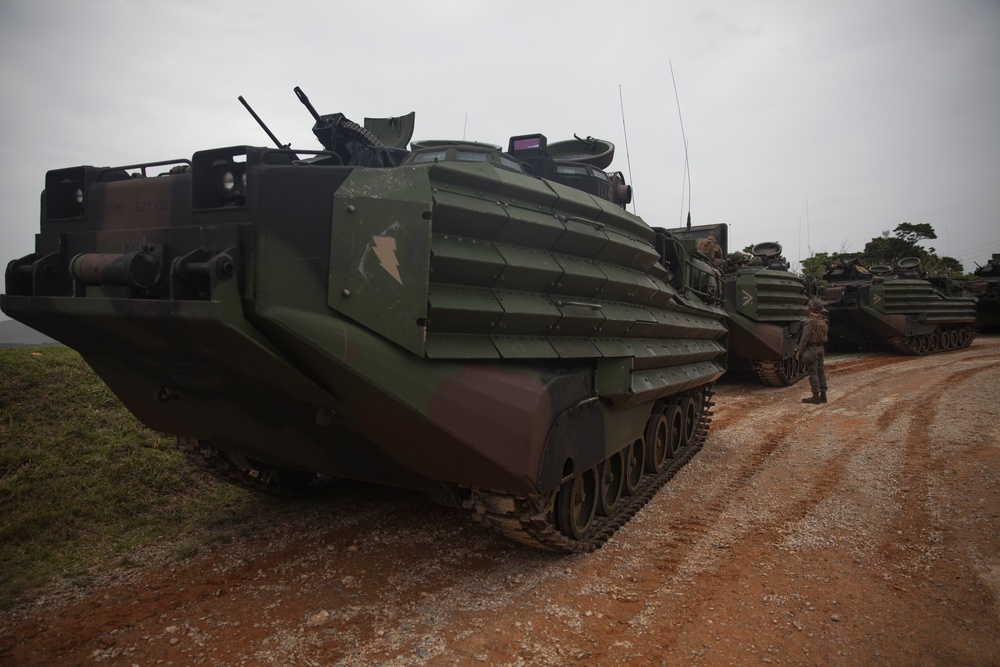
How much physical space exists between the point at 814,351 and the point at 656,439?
6.76m

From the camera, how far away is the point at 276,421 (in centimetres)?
437

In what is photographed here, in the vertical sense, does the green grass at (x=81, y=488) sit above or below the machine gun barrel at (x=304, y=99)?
below

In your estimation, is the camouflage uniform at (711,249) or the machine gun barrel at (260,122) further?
the camouflage uniform at (711,249)

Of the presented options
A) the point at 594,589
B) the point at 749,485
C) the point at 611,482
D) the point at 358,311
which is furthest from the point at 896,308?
the point at 358,311

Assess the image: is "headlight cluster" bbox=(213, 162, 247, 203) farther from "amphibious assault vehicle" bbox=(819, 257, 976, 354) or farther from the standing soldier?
"amphibious assault vehicle" bbox=(819, 257, 976, 354)

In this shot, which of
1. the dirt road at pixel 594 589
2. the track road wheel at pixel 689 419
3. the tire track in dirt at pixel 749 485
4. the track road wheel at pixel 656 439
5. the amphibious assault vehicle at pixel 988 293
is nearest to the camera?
the dirt road at pixel 594 589

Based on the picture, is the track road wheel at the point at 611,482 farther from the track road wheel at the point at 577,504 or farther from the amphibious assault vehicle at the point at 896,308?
the amphibious assault vehicle at the point at 896,308

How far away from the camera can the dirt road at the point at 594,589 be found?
3.72m

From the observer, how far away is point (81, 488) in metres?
5.92

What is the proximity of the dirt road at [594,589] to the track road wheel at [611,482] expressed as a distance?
10.5 inches

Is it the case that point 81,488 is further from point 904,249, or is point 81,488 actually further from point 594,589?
point 904,249

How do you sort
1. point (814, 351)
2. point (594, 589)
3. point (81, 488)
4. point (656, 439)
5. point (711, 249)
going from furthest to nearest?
point (814, 351), point (711, 249), point (656, 439), point (81, 488), point (594, 589)

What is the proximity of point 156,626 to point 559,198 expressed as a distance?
11.1ft

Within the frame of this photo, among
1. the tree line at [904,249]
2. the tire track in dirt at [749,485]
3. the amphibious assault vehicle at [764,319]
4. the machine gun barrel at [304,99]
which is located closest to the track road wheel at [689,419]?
the tire track in dirt at [749,485]
